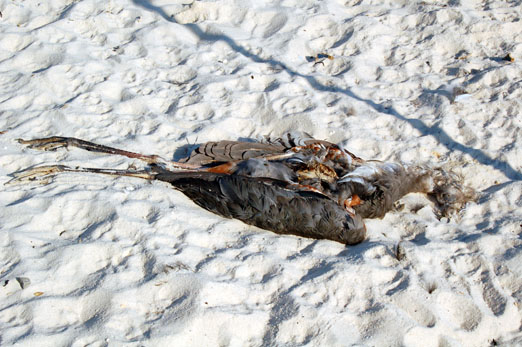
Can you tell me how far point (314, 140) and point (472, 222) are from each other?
4.33 feet

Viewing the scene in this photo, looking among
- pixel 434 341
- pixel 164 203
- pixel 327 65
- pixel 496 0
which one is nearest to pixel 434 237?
pixel 434 341

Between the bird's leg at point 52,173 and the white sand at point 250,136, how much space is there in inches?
2.4

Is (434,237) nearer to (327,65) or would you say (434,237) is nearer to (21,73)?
(327,65)

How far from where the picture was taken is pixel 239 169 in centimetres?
392

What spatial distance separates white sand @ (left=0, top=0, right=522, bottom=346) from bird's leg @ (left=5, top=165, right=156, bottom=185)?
61mm

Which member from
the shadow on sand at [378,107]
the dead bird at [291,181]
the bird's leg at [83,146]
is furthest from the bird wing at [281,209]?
the shadow on sand at [378,107]

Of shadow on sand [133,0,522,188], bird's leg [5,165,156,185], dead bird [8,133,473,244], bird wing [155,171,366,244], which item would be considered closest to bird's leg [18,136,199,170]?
dead bird [8,133,473,244]

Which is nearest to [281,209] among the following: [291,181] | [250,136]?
[291,181]

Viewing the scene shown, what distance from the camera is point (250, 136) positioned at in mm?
4633

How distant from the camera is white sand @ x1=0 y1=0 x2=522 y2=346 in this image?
9.56ft

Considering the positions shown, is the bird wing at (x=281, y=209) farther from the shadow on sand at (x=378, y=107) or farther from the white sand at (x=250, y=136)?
the shadow on sand at (x=378, y=107)

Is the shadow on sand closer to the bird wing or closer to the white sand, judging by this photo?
the white sand

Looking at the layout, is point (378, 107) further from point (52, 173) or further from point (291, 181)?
point (52, 173)

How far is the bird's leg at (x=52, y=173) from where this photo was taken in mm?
3738
